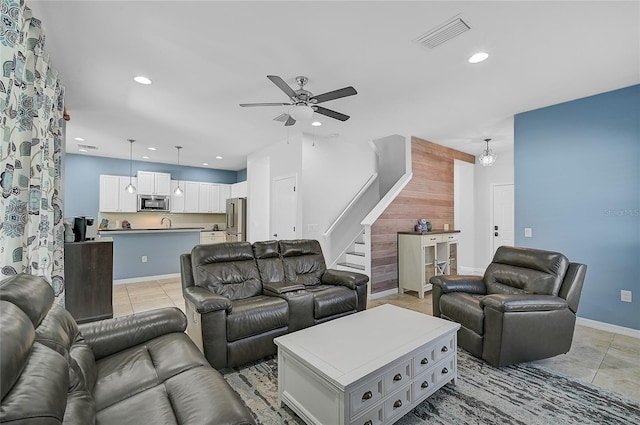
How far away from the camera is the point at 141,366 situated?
5.24ft

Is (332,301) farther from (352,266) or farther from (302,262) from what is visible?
(352,266)

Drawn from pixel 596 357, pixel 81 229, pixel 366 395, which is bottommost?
pixel 596 357

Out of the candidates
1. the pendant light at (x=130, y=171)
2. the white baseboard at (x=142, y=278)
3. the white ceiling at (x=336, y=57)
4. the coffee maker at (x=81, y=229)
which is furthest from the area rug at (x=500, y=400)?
the pendant light at (x=130, y=171)

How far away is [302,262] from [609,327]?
3704 millimetres

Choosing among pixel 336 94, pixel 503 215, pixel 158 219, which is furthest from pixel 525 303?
pixel 158 219

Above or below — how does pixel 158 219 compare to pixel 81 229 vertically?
above

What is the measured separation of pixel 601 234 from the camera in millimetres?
3502

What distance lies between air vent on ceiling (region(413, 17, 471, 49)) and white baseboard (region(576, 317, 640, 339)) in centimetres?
375

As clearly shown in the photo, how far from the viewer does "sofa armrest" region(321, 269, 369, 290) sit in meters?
3.31

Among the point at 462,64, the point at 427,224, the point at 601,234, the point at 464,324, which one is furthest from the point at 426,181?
the point at 464,324

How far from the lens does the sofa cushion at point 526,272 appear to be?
2.77 meters

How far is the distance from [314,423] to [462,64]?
10.5 feet

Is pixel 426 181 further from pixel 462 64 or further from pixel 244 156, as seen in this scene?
pixel 244 156

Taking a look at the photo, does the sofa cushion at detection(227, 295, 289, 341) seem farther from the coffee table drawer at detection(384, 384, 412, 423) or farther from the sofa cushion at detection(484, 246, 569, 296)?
the sofa cushion at detection(484, 246, 569, 296)
